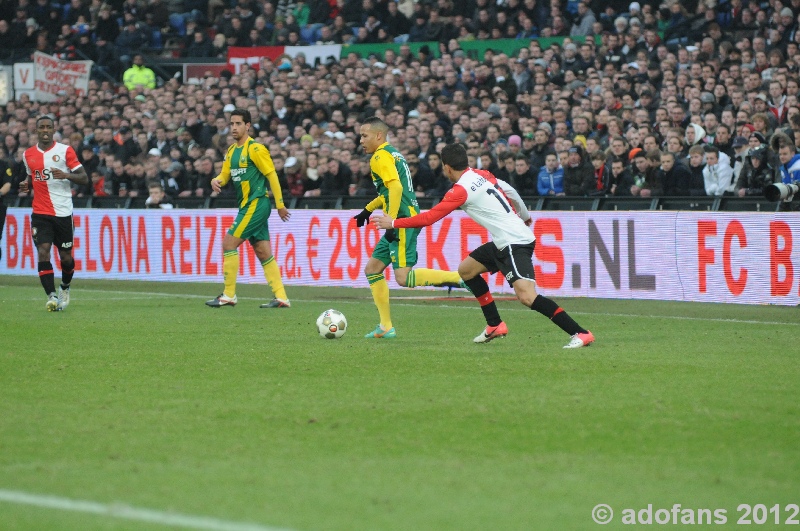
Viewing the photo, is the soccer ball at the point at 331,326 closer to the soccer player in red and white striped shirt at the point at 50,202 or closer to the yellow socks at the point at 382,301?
the yellow socks at the point at 382,301

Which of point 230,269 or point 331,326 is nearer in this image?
point 331,326

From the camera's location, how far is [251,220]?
17.0m

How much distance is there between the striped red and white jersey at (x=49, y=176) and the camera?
16422 mm

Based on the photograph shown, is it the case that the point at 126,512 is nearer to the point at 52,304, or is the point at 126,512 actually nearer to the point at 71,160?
the point at 52,304

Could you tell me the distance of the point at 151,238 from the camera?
2414 centimetres

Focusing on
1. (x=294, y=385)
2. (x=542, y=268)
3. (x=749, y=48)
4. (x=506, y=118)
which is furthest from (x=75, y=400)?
(x=749, y=48)

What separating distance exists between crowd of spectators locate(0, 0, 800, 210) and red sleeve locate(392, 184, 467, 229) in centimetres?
584

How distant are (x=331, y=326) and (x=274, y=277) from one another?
4.62 meters

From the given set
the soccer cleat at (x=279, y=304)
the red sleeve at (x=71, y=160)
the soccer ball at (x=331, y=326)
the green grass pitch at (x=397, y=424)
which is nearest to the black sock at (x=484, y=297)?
the green grass pitch at (x=397, y=424)

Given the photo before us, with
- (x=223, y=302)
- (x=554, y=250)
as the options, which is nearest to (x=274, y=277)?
(x=223, y=302)

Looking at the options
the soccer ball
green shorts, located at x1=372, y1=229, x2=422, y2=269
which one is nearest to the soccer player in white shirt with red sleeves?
green shorts, located at x1=372, y1=229, x2=422, y2=269

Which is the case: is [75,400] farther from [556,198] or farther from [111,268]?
[111,268]

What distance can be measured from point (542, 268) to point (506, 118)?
12.0 feet

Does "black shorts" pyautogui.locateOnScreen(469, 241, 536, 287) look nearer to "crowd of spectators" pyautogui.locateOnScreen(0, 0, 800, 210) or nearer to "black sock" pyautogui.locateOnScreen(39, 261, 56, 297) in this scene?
"crowd of spectators" pyautogui.locateOnScreen(0, 0, 800, 210)
